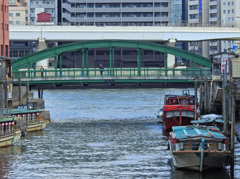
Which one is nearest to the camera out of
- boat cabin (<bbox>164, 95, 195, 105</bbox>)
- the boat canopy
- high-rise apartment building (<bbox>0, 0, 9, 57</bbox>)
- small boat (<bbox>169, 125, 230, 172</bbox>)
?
A: small boat (<bbox>169, 125, 230, 172</bbox>)

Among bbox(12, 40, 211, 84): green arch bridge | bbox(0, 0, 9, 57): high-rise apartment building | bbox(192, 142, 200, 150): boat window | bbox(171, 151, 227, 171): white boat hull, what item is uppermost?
bbox(0, 0, 9, 57): high-rise apartment building

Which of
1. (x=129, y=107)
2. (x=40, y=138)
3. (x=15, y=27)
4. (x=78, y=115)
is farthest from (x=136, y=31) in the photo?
(x=40, y=138)

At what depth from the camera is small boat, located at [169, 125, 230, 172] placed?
109 ft

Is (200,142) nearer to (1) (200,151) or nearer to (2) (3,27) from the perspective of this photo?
(1) (200,151)

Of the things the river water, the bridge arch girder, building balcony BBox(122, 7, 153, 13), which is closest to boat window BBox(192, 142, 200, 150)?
the river water

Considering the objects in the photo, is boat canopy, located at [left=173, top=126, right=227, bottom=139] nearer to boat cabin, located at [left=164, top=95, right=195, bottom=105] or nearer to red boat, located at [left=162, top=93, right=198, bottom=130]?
red boat, located at [left=162, top=93, right=198, bottom=130]

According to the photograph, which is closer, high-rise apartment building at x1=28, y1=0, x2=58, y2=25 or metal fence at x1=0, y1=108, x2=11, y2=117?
metal fence at x1=0, y1=108, x2=11, y2=117

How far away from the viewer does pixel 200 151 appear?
33188mm

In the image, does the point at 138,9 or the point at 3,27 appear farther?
the point at 138,9

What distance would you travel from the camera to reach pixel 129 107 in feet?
286

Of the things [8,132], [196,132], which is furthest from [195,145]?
[8,132]

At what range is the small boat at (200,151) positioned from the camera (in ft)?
109

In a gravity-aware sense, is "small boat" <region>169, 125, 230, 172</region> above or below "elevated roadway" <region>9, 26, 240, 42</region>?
below

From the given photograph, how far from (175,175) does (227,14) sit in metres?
127
